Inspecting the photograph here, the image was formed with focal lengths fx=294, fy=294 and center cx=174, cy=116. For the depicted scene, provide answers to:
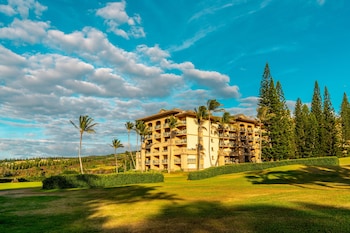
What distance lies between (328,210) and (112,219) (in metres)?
8.95

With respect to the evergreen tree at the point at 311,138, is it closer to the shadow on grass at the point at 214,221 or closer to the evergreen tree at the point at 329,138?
the evergreen tree at the point at 329,138

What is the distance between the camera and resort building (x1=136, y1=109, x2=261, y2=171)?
7538 centimetres

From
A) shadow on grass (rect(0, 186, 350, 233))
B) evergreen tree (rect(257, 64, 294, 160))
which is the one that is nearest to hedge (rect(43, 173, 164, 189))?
shadow on grass (rect(0, 186, 350, 233))

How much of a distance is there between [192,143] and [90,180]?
4157cm

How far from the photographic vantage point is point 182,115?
251 ft

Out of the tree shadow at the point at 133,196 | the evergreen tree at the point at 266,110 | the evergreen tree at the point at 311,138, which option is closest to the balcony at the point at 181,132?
the evergreen tree at the point at 266,110

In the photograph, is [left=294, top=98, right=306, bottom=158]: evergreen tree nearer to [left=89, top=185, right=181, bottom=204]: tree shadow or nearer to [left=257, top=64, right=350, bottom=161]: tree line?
[left=257, top=64, right=350, bottom=161]: tree line

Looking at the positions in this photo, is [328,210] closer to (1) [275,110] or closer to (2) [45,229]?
(2) [45,229]

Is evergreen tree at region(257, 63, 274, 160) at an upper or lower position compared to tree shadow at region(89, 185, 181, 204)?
upper

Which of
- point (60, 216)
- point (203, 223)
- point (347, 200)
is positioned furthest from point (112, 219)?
point (347, 200)

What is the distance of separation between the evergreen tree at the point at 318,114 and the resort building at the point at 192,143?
18254mm

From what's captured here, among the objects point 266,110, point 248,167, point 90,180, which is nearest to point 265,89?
point 266,110

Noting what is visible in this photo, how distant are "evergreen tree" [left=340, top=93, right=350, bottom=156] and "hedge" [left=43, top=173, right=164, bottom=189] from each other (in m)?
68.3

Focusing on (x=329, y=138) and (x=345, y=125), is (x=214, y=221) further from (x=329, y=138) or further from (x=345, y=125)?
(x=345, y=125)
